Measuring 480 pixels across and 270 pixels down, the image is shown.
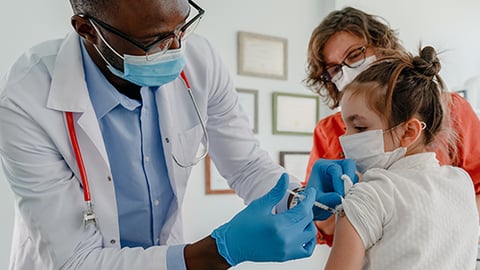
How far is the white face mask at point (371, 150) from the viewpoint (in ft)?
3.73

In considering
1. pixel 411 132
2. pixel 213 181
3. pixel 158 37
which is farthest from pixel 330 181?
pixel 213 181

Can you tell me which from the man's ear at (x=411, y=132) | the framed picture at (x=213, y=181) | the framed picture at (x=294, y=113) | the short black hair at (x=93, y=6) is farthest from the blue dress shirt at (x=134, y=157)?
the framed picture at (x=294, y=113)

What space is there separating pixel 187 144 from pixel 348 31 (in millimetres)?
760

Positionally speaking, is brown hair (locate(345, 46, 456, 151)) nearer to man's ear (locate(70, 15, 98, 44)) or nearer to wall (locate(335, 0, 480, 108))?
man's ear (locate(70, 15, 98, 44))

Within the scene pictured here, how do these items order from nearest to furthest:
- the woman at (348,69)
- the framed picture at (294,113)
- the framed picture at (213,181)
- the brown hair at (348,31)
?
1. the woman at (348,69)
2. the brown hair at (348,31)
3. the framed picture at (213,181)
4. the framed picture at (294,113)

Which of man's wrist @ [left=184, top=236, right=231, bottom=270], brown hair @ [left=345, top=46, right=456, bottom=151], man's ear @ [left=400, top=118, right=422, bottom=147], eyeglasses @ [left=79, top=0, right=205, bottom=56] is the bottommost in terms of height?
man's wrist @ [left=184, top=236, right=231, bottom=270]

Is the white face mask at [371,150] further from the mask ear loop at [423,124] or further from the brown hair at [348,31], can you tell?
the brown hair at [348,31]

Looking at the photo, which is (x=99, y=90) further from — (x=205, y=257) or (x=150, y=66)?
(x=205, y=257)

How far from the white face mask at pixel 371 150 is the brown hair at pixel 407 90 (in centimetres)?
6

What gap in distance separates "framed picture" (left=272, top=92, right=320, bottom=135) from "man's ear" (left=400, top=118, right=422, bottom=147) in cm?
144

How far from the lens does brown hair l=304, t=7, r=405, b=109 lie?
1575mm

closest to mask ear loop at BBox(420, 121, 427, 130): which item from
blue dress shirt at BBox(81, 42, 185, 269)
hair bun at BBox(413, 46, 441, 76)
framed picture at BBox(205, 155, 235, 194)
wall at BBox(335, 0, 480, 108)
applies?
hair bun at BBox(413, 46, 441, 76)

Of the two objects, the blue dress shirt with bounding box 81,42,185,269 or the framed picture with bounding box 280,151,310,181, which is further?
the framed picture with bounding box 280,151,310,181

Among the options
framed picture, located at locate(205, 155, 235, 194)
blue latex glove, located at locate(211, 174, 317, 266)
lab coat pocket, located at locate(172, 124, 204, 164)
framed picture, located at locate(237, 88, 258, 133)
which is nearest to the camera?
blue latex glove, located at locate(211, 174, 317, 266)
